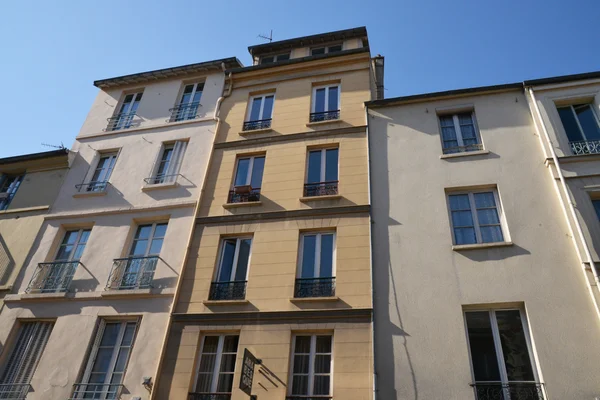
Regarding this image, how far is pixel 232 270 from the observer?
37.1ft

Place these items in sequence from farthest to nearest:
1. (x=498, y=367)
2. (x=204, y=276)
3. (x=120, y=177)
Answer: (x=120, y=177) → (x=204, y=276) → (x=498, y=367)

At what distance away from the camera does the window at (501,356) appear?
8.12 m

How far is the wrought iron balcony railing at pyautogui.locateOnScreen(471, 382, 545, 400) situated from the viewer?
26.2 ft

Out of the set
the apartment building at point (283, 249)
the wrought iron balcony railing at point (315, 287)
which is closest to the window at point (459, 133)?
the apartment building at point (283, 249)

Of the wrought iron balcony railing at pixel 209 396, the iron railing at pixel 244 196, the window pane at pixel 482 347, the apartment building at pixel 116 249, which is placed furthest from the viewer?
the iron railing at pixel 244 196

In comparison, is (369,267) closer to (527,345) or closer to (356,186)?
(356,186)

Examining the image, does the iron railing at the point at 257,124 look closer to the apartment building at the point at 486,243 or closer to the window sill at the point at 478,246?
the apartment building at the point at 486,243

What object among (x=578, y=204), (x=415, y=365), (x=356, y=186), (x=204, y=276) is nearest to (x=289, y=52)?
(x=356, y=186)

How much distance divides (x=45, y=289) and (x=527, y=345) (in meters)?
11.9

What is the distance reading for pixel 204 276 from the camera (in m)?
11.2

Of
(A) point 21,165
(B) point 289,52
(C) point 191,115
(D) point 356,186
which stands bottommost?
(D) point 356,186

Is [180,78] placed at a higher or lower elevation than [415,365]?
higher

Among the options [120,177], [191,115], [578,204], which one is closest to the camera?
[578,204]

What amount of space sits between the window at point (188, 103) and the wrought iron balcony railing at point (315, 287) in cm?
774
